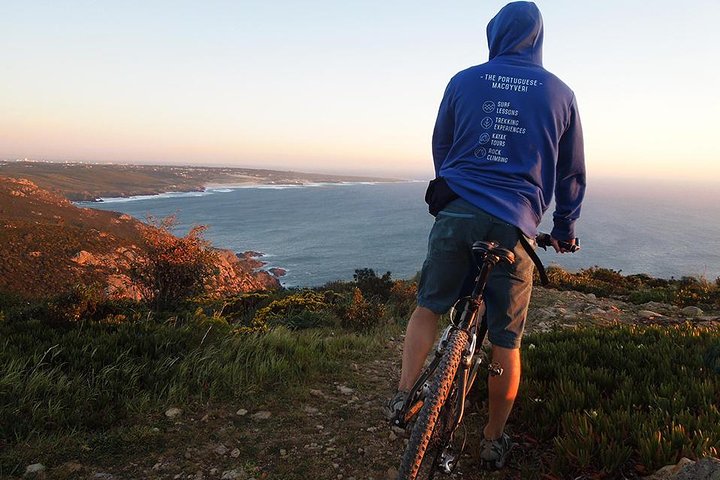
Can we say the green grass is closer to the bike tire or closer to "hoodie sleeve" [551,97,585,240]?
the bike tire

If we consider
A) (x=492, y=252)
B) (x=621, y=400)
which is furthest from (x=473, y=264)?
(x=621, y=400)

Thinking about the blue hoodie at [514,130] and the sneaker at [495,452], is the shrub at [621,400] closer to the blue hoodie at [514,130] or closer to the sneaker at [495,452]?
the sneaker at [495,452]

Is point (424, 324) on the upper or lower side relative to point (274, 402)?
upper

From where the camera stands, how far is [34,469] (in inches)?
101

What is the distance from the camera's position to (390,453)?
9.93ft

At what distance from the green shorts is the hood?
0.94 metres

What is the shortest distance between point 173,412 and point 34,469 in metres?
0.95

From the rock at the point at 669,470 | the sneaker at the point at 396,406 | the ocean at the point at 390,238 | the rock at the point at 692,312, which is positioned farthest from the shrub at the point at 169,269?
the ocean at the point at 390,238

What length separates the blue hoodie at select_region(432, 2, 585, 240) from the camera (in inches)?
86.7

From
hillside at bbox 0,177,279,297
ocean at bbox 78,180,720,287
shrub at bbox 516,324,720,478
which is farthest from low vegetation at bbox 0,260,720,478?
ocean at bbox 78,180,720,287

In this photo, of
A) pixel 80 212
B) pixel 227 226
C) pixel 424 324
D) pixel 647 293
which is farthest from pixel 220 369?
pixel 227 226

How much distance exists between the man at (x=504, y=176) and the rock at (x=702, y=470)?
2.84 feet

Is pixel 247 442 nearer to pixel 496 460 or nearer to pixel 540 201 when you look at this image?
pixel 496 460

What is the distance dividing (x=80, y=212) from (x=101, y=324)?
48.1m
